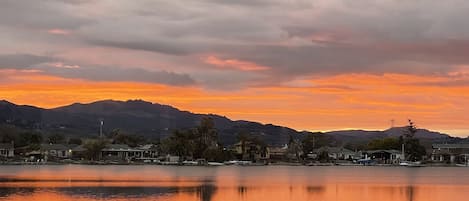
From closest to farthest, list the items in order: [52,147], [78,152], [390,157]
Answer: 1. [78,152]
2. [52,147]
3. [390,157]

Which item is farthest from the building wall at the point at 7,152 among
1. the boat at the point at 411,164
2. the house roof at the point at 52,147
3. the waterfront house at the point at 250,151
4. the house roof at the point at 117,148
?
the boat at the point at 411,164

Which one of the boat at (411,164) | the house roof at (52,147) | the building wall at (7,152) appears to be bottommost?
the boat at (411,164)

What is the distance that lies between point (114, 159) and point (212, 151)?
29447mm

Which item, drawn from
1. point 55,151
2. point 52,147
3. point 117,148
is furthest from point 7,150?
point 117,148

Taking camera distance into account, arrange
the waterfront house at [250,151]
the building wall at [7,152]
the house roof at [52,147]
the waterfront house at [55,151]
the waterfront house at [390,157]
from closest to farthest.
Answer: the waterfront house at [250,151]
the building wall at [7,152]
the waterfront house at [55,151]
the house roof at [52,147]
the waterfront house at [390,157]

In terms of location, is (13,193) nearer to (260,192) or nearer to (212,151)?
(260,192)

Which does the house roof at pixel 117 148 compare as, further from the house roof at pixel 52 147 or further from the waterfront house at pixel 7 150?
the waterfront house at pixel 7 150

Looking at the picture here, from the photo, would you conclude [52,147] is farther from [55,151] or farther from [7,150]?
[7,150]

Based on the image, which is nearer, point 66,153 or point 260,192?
point 260,192

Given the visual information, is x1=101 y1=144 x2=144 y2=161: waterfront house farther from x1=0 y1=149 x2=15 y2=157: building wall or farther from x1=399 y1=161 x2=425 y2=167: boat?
x1=399 y1=161 x2=425 y2=167: boat

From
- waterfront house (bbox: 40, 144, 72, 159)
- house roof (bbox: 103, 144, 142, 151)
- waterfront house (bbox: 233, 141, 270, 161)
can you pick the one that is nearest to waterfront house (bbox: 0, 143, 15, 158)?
waterfront house (bbox: 40, 144, 72, 159)

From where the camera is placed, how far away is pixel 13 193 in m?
59.5

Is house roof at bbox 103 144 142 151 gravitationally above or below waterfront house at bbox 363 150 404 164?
above

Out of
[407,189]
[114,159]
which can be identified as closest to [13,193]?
[407,189]
